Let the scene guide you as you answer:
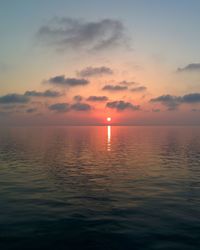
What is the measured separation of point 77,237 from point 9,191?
15.7 m

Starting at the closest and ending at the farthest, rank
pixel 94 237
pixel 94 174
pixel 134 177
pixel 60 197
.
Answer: pixel 94 237, pixel 60 197, pixel 134 177, pixel 94 174

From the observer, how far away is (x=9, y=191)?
31.3 meters

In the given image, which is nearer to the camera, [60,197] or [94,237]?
[94,237]

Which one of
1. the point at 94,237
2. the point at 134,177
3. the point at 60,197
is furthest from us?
the point at 134,177

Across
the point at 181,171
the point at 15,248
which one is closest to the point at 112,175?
the point at 181,171

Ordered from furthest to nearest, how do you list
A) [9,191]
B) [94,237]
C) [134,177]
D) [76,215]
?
[134,177], [9,191], [76,215], [94,237]

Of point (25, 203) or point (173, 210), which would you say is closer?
point (173, 210)

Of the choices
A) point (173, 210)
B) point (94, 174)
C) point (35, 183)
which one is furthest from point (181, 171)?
point (35, 183)

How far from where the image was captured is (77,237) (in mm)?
18625

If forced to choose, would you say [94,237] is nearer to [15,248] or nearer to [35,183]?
[15,248]

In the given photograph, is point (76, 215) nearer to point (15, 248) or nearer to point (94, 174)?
point (15, 248)

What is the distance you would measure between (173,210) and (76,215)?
913cm

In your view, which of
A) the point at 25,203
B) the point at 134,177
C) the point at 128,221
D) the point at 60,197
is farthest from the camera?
the point at 134,177

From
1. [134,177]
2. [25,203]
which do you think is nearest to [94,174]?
[134,177]
